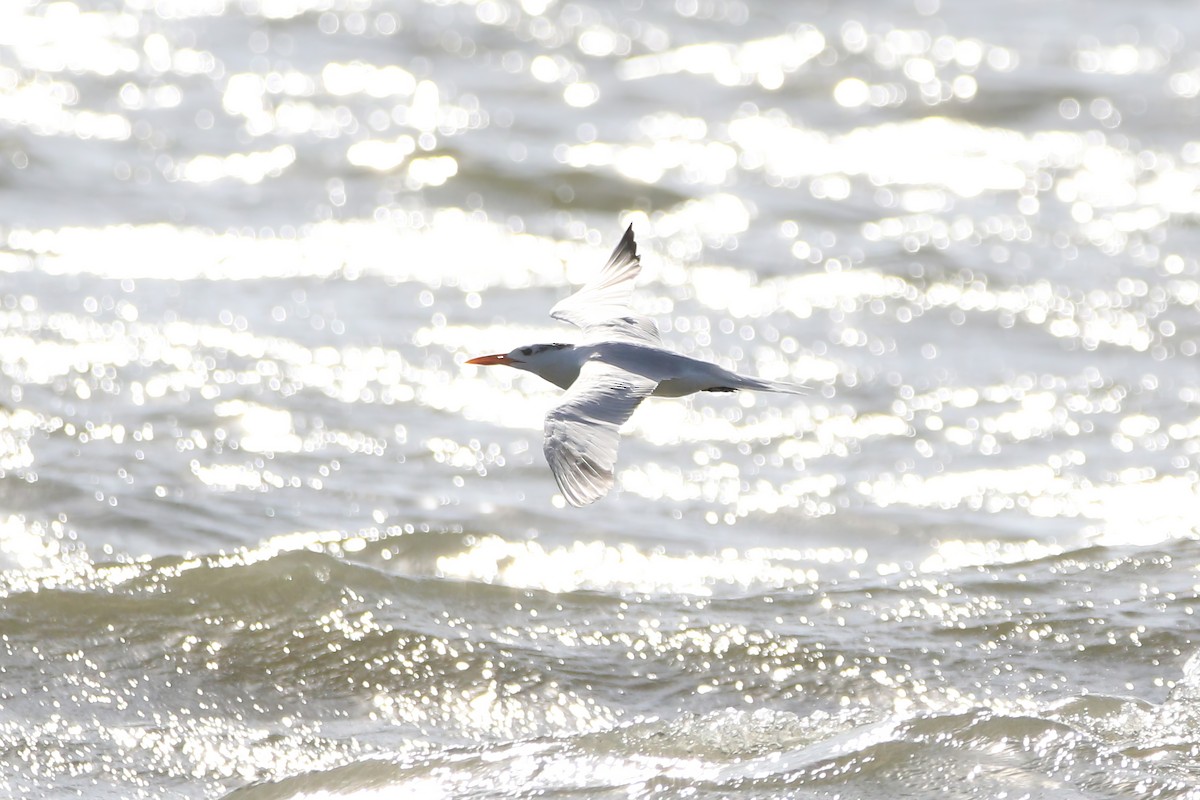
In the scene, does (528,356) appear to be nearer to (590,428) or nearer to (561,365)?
(561,365)

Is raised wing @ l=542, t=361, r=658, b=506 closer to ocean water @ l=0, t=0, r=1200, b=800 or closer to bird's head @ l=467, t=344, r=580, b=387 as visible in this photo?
bird's head @ l=467, t=344, r=580, b=387

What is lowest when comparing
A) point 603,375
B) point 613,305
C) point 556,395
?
point 556,395

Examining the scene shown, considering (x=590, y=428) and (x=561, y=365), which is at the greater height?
(x=561, y=365)

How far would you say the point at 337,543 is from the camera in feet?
24.5

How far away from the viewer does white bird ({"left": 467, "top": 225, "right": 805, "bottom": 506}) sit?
4.82 meters

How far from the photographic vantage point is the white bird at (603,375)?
4824mm

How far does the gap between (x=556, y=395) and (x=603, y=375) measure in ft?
13.2

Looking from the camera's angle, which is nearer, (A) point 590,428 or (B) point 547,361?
(A) point 590,428

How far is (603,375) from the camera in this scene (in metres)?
5.57

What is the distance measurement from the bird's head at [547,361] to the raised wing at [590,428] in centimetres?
24

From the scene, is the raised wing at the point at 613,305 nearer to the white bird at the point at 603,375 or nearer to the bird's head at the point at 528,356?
the white bird at the point at 603,375

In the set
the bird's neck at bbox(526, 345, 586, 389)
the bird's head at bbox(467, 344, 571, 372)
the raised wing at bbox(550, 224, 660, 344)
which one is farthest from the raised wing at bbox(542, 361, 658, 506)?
the raised wing at bbox(550, 224, 660, 344)

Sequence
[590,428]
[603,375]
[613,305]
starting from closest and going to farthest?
[590,428] < [603,375] < [613,305]

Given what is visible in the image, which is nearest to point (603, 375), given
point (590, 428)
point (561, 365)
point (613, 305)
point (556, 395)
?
point (561, 365)
